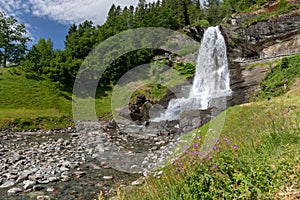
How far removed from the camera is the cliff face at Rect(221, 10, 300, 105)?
24975mm

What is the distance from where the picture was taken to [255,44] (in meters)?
33.5

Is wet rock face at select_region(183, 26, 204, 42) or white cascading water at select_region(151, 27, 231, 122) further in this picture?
wet rock face at select_region(183, 26, 204, 42)

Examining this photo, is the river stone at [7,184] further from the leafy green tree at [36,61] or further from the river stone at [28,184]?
the leafy green tree at [36,61]

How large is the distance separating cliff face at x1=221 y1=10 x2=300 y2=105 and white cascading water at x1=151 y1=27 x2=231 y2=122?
1.35m

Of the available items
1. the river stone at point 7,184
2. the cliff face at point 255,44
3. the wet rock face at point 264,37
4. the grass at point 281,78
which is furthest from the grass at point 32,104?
the wet rock face at point 264,37

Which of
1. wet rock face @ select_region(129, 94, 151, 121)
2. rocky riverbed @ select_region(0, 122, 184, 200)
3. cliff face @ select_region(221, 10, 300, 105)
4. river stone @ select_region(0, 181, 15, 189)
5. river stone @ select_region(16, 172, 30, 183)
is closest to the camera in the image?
rocky riverbed @ select_region(0, 122, 184, 200)

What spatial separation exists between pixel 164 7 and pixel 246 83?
46105mm

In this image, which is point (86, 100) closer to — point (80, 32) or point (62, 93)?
point (62, 93)

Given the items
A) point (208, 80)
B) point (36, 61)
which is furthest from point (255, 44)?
point (36, 61)

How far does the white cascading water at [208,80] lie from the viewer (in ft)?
88.5

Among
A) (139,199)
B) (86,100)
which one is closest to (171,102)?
(86,100)

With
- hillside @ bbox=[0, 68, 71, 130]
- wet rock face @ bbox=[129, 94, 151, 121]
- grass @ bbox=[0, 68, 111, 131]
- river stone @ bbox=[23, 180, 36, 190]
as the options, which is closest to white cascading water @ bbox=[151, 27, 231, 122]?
wet rock face @ bbox=[129, 94, 151, 121]

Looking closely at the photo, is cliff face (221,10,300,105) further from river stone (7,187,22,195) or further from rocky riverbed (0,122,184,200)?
river stone (7,187,22,195)

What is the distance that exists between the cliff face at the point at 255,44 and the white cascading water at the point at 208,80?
4.44 ft
